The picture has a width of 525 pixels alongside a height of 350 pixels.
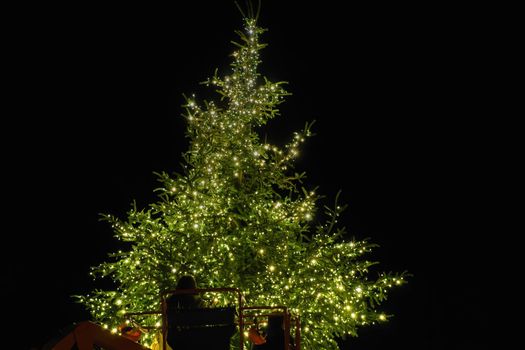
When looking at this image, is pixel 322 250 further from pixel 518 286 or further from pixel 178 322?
pixel 518 286

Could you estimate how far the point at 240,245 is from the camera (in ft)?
32.1

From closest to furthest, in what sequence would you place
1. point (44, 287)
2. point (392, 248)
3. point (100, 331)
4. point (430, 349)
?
point (100, 331), point (430, 349), point (44, 287), point (392, 248)

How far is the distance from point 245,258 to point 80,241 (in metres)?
13.2

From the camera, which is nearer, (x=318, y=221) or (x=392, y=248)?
(x=318, y=221)

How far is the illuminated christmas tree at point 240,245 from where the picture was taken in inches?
385

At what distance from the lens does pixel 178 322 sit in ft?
18.5

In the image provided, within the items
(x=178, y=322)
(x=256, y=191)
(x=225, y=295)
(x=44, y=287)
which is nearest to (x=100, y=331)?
(x=178, y=322)

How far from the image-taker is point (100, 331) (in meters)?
4.77

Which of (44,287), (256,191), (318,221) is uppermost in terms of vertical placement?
(44,287)

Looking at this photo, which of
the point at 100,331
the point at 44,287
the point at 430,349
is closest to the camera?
the point at 100,331

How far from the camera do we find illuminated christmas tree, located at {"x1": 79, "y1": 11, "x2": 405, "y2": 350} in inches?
385

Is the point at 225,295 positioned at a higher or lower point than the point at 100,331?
higher

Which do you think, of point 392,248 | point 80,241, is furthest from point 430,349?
point 80,241

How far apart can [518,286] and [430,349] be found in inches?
235
